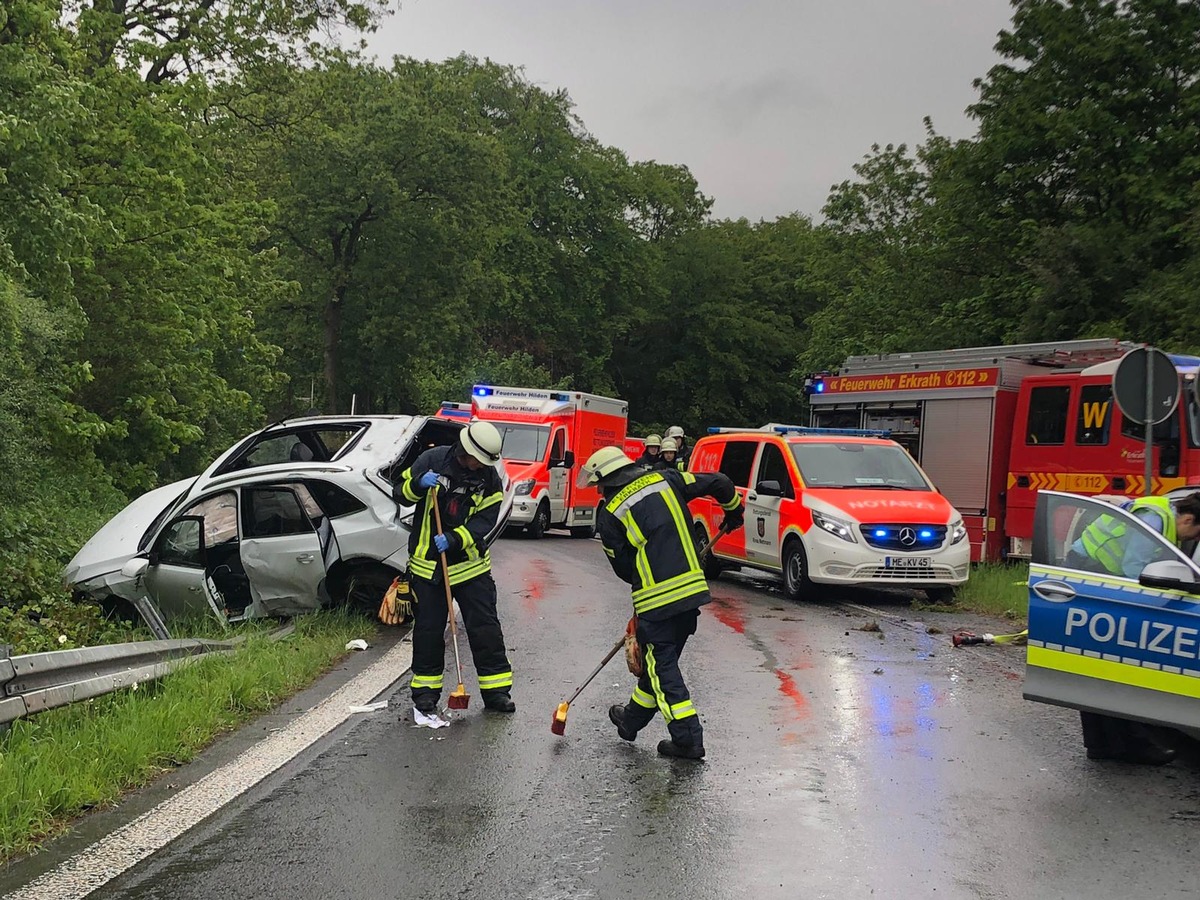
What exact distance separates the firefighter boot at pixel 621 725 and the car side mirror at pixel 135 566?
15.2 feet

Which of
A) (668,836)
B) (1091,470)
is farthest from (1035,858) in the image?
(1091,470)

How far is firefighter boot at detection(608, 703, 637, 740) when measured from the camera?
614 cm

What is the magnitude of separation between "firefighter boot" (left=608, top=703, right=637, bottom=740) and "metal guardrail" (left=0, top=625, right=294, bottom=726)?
8.49ft

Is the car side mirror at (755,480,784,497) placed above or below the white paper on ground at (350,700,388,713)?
above

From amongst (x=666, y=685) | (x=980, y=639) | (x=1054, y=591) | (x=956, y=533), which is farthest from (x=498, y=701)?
(x=956, y=533)

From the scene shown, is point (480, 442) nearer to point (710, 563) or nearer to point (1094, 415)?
point (710, 563)

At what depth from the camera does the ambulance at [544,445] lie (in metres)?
22.7

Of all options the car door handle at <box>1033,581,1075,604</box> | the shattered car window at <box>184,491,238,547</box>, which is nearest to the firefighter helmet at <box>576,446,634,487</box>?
the car door handle at <box>1033,581,1075,604</box>

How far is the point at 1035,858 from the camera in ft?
14.7

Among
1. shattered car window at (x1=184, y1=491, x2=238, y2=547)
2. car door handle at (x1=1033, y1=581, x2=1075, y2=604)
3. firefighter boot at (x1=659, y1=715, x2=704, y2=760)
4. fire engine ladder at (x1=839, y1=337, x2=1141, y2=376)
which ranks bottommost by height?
firefighter boot at (x1=659, y1=715, x2=704, y2=760)

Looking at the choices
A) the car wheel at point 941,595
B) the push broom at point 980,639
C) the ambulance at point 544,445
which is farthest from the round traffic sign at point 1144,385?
the ambulance at point 544,445

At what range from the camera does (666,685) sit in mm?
5887

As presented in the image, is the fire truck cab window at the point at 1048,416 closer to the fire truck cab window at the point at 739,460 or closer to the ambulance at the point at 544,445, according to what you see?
the fire truck cab window at the point at 739,460

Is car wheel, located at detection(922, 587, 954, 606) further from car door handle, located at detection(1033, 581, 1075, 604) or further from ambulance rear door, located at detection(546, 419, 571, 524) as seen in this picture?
ambulance rear door, located at detection(546, 419, 571, 524)
